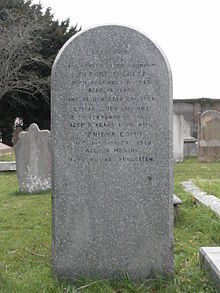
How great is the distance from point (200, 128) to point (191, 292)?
10807 millimetres

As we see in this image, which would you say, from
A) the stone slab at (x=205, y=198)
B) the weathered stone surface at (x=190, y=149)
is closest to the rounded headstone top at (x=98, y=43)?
the stone slab at (x=205, y=198)

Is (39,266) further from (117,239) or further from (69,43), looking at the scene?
(69,43)

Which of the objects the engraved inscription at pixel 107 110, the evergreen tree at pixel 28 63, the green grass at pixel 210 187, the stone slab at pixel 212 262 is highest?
the evergreen tree at pixel 28 63

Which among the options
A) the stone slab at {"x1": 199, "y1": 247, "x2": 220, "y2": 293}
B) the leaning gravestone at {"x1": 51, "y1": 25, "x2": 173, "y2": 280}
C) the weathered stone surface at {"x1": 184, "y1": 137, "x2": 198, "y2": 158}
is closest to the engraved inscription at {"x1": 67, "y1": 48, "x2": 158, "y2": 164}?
the leaning gravestone at {"x1": 51, "y1": 25, "x2": 173, "y2": 280}

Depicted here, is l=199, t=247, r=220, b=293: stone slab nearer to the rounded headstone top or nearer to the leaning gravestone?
the leaning gravestone

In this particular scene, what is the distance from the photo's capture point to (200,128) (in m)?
13.4

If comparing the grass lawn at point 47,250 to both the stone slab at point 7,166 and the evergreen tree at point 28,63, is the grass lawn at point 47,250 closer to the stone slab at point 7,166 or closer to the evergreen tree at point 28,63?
the stone slab at point 7,166

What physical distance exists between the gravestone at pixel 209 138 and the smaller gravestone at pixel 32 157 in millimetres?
6992

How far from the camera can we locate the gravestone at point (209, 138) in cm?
1338

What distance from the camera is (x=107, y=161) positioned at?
3.22 metres

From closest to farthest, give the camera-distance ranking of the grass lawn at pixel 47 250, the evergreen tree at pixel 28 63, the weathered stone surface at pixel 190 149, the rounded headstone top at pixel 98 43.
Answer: the grass lawn at pixel 47 250 → the rounded headstone top at pixel 98 43 → the weathered stone surface at pixel 190 149 → the evergreen tree at pixel 28 63

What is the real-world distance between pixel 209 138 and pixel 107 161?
10.8 meters

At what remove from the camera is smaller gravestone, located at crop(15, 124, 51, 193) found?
7789 mm

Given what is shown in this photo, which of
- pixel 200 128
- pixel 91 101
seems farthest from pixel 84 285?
pixel 200 128
